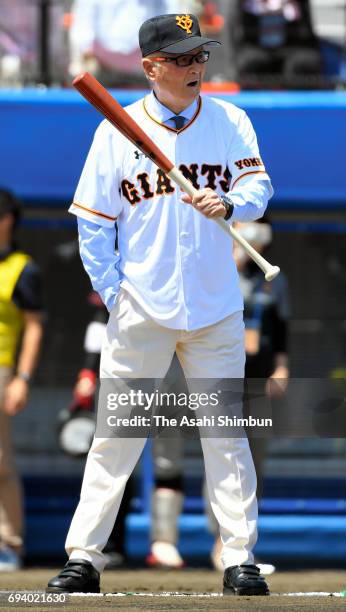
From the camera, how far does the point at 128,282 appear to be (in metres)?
4.66

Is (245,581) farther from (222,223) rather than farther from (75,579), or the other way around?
(222,223)

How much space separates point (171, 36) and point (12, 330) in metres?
2.63

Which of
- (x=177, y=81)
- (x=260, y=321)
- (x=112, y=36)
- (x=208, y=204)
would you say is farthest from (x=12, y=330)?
(x=208, y=204)

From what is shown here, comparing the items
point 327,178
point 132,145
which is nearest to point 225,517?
point 132,145

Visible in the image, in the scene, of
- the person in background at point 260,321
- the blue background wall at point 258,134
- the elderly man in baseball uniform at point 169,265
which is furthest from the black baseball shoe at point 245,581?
the blue background wall at point 258,134

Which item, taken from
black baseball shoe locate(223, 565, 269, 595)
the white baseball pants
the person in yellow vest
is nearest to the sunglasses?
the white baseball pants

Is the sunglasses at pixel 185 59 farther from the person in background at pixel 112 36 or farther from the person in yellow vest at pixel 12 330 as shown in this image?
the person in background at pixel 112 36

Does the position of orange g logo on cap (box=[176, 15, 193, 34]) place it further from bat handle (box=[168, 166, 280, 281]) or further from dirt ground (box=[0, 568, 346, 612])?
dirt ground (box=[0, 568, 346, 612])

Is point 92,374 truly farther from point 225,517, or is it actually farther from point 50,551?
point 225,517

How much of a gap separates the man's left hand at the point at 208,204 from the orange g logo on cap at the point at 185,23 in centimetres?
60

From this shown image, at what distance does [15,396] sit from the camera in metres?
6.78

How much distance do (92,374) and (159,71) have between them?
278 centimetres

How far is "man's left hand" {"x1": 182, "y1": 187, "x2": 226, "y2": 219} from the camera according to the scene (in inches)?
173

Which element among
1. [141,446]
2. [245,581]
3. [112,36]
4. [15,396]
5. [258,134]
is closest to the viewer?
[245,581]
